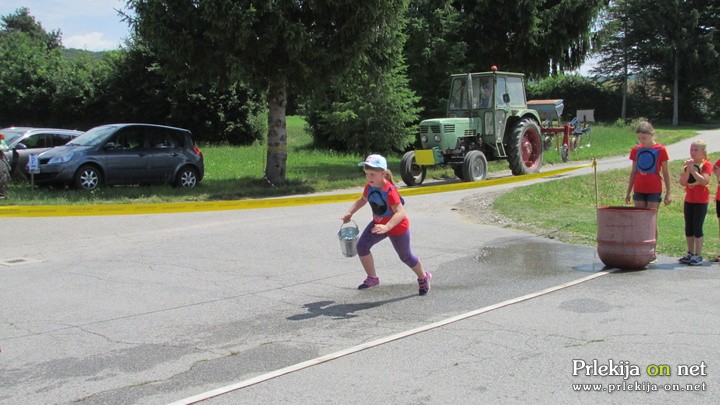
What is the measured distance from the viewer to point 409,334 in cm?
585

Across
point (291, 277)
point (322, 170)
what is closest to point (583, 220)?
point (291, 277)

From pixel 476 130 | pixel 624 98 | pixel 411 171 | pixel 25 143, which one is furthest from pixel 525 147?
pixel 624 98

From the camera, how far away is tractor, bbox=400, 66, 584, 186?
1864cm

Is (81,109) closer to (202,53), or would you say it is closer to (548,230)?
(202,53)

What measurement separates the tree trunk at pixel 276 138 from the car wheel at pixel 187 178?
6.27 feet

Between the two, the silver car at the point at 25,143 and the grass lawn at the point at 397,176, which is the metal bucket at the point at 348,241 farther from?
the silver car at the point at 25,143

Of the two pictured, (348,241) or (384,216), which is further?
(348,241)

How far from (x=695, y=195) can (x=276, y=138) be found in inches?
463

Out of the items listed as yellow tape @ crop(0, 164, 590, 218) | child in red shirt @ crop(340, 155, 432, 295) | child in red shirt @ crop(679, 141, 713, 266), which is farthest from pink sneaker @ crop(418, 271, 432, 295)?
yellow tape @ crop(0, 164, 590, 218)

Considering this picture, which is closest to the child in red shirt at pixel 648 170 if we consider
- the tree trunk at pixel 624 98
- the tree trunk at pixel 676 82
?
the tree trunk at pixel 624 98

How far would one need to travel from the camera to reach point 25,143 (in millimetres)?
18516

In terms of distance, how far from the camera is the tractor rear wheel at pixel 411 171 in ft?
61.8

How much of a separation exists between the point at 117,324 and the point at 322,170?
1771cm

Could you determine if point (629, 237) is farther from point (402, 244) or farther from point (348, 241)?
point (348, 241)
